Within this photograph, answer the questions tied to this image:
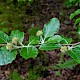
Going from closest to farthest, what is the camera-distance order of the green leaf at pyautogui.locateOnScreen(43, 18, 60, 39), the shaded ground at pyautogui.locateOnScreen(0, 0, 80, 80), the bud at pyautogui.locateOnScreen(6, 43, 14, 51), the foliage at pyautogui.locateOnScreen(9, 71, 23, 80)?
the bud at pyautogui.locateOnScreen(6, 43, 14, 51)
the green leaf at pyautogui.locateOnScreen(43, 18, 60, 39)
the foliage at pyautogui.locateOnScreen(9, 71, 23, 80)
the shaded ground at pyautogui.locateOnScreen(0, 0, 80, 80)

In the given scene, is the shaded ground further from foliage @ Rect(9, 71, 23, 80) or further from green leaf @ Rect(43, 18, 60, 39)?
green leaf @ Rect(43, 18, 60, 39)

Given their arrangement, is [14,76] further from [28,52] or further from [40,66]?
[28,52]

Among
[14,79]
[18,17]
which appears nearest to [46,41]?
[14,79]

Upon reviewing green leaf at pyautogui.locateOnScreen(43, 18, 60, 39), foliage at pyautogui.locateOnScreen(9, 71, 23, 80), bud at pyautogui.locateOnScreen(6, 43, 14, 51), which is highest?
green leaf at pyautogui.locateOnScreen(43, 18, 60, 39)

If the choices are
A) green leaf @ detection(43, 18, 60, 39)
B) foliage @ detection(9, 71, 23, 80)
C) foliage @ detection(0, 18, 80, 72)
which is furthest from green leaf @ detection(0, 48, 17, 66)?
foliage @ detection(9, 71, 23, 80)

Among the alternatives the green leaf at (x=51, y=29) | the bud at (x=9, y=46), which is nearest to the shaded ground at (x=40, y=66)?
the green leaf at (x=51, y=29)

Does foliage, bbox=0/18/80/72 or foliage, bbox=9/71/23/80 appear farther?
foliage, bbox=9/71/23/80

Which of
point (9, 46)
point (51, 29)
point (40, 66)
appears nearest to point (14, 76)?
point (40, 66)

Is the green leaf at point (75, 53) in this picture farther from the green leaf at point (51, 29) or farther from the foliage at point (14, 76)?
the foliage at point (14, 76)

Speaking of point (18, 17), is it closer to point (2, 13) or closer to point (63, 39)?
point (2, 13)

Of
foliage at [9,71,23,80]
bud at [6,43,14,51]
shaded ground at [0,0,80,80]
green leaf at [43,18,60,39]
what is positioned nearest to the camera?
bud at [6,43,14,51]

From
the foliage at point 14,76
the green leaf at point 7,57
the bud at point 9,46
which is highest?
the bud at point 9,46
